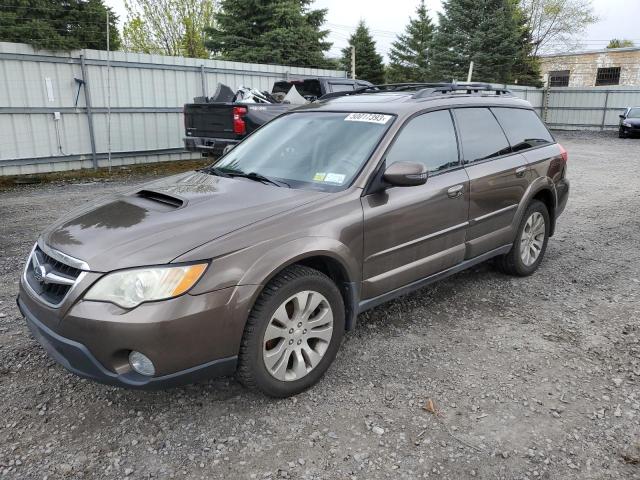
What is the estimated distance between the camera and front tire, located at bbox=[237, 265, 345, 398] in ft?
8.80

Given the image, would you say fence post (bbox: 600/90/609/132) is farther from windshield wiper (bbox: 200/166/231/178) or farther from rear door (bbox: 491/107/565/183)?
windshield wiper (bbox: 200/166/231/178)

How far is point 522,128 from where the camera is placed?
479 cm

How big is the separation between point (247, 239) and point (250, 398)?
38.5 inches

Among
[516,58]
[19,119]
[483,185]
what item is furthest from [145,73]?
[516,58]

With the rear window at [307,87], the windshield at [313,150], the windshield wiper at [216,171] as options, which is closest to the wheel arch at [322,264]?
the windshield at [313,150]

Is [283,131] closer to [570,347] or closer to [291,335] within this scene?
[291,335]

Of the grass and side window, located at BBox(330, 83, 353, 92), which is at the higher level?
side window, located at BBox(330, 83, 353, 92)

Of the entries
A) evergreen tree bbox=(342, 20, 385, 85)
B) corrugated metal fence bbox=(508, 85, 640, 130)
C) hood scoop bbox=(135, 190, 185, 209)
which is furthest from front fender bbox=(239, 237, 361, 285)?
evergreen tree bbox=(342, 20, 385, 85)

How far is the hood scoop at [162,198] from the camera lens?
9.98 ft

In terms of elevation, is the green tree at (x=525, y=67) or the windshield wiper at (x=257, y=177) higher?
the green tree at (x=525, y=67)

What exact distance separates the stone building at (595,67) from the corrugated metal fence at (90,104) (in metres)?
32.7

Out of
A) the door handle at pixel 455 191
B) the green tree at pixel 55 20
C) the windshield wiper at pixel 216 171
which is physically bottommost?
the door handle at pixel 455 191

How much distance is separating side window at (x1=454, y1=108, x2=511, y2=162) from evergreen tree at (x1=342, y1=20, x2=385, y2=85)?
33.8m

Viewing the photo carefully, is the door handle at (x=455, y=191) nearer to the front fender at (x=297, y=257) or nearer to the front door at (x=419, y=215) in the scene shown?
the front door at (x=419, y=215)
